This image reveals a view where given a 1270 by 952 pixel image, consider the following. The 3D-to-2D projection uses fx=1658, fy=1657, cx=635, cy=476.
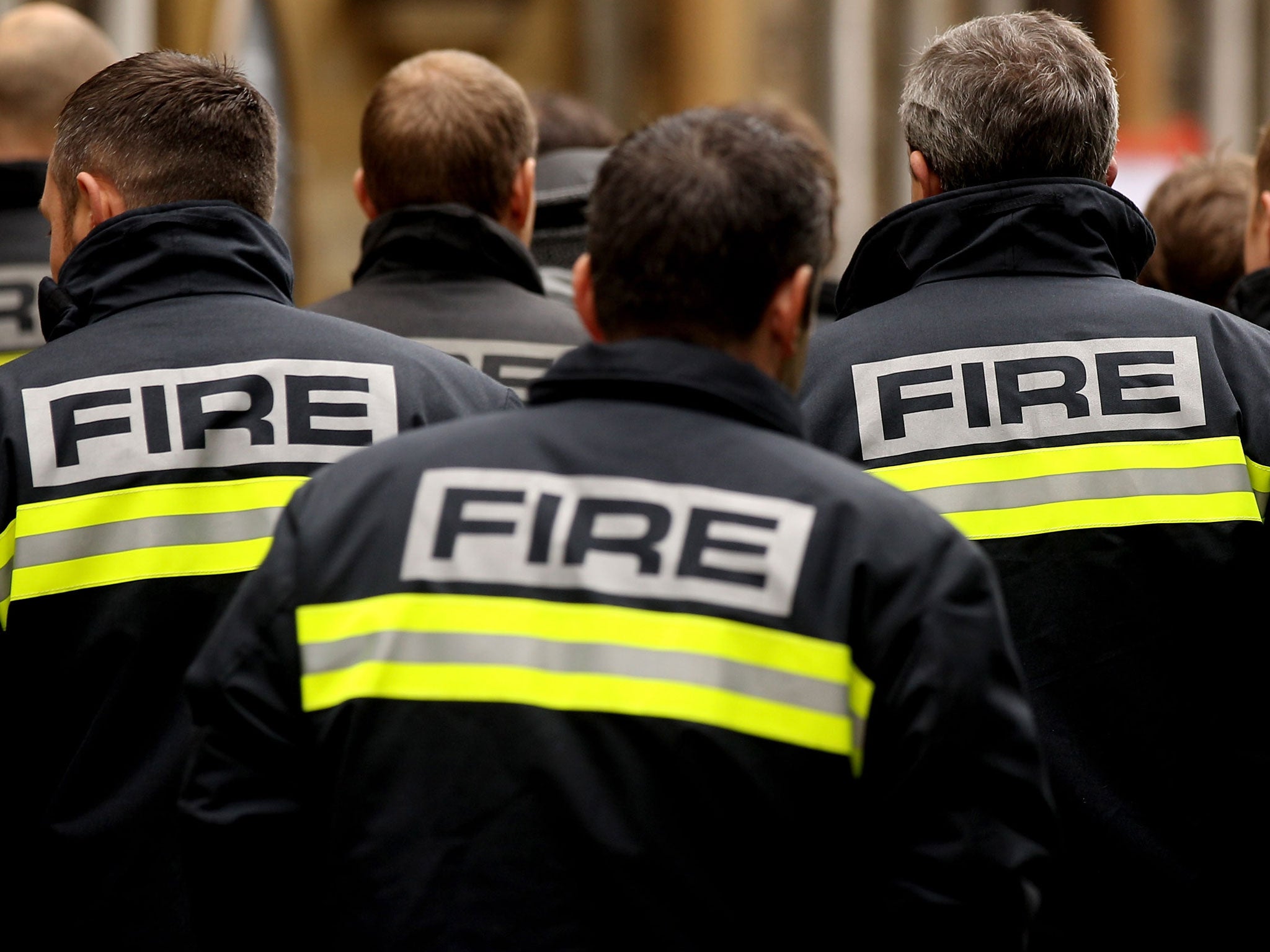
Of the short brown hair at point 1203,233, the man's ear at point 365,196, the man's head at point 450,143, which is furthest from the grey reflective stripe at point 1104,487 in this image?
the man's ear at point 365,196

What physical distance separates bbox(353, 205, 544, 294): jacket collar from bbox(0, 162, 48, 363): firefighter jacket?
30.0 inches

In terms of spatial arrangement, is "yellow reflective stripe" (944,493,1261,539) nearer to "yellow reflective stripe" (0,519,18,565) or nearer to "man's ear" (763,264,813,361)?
"man's ear" (763,264,813,361)

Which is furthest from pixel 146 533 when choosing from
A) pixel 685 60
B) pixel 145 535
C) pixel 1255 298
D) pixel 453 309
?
pixel 685 60

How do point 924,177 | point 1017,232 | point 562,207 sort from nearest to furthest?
point 1017,232 → point 924,177 → point 562,207

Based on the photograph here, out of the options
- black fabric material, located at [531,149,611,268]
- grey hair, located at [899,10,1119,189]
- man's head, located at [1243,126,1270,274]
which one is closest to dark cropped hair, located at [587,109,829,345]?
grey hair, located at [899,10,1119,189]

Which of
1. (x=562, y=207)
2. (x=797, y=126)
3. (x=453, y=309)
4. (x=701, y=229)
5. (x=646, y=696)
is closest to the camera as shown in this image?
(x=646, y=696)

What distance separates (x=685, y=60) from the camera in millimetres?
11109

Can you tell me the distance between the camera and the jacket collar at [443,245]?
3213 millimetres

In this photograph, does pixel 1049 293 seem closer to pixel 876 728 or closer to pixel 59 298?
pixel 876 728

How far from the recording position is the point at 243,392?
2.25 metres

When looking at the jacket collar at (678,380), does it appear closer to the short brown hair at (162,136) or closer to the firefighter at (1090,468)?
the firefighter at (1090,468)

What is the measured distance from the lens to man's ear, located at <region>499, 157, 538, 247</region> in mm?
3309

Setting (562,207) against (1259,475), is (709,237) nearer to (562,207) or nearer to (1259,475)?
(1259,475)

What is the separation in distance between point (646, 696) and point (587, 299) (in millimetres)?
471
